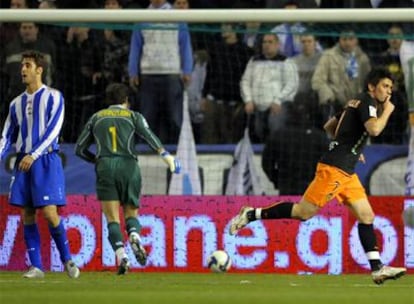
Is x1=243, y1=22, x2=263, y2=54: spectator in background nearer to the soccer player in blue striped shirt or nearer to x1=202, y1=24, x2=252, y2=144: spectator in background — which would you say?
x1=202, y1=24, x2=252, y2=144: spectator in background

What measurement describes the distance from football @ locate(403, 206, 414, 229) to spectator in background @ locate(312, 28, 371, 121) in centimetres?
151

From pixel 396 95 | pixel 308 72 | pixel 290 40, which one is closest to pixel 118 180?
pixel 308 72

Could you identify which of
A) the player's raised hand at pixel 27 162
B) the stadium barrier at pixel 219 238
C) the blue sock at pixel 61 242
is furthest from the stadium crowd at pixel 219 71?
the blue sock at pixel 61 242

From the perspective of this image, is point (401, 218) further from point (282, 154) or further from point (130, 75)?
point (130, 75)

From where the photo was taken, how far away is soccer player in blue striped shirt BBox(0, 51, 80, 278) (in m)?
13.1

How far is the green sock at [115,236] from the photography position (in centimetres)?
1359

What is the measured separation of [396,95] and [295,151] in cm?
129

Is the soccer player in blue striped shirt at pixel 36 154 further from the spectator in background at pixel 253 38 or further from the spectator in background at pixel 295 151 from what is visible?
the spectator in background at pixel 253 38

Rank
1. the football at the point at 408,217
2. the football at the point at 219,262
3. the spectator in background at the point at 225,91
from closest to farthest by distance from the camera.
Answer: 1. the football at the point at 219,262
2. the football at the point at 408,217
3. the spectator in background at the point at 225,91

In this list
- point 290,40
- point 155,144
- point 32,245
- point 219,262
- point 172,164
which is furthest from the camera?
point 290,40

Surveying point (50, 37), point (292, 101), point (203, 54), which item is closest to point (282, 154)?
point (292, 101)

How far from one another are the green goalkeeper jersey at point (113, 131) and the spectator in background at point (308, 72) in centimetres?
257

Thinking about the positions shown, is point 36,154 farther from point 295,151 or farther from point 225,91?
point 295,151

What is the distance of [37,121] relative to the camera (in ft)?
43.4
